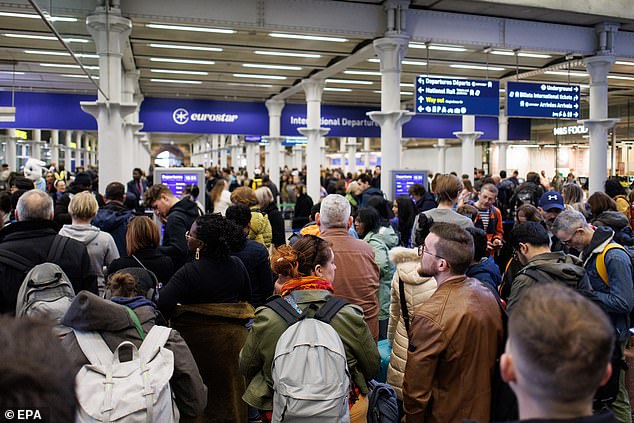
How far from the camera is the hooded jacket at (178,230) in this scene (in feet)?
17.9

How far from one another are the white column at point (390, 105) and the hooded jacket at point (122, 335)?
974 centimetres

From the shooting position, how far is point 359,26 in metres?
11.2

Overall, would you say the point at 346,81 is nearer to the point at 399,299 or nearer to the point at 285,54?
the point at 285,54

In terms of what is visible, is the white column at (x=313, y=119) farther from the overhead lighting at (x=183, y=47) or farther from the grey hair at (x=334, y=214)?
the grey hair at (x=334, y=214)

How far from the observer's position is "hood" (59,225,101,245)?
463 centimetres

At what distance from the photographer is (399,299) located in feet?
11.7

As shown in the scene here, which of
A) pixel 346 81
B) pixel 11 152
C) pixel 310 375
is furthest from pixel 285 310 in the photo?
pixel 11 152

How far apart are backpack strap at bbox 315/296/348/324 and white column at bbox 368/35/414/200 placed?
9.36 m

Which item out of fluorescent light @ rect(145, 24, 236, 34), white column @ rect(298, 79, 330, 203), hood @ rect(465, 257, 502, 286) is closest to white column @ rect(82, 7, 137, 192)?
fluorescent light @ rect(145, 24, 236, 34)

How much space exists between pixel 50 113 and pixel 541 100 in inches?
526

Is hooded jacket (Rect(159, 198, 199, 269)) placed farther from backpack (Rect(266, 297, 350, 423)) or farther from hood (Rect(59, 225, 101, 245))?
backpack (Rect(266, 297, 350, 423))

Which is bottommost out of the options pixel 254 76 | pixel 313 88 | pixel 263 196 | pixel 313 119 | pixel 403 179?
pixel 263 196

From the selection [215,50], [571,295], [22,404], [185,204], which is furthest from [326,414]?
[215,50]

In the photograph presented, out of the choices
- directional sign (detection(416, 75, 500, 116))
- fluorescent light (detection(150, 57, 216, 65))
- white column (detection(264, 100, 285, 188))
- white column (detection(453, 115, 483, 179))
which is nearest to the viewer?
directional sign (detection(416, 75, 500, 116))
